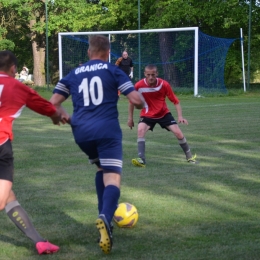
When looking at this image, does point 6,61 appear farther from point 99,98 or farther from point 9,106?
point 99,98

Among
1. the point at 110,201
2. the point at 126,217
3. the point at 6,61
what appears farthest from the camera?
the point at 126,217

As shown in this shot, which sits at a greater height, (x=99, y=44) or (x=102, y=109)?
(x=99, y=44)

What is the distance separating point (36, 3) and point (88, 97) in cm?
3680

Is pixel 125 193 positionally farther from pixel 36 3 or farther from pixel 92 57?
pixel 36 3

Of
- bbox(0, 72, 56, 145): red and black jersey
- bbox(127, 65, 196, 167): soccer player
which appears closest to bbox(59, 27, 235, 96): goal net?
bbox(127, 65, 196, 167): soccer player

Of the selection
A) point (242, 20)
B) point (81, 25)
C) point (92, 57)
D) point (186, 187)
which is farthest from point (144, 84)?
point (81, 25)

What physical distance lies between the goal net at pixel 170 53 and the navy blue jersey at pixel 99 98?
2189 centimetres

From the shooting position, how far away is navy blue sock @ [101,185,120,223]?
5.09 metres

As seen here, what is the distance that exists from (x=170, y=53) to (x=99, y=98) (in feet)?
80.3

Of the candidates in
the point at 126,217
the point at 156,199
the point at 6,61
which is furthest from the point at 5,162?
the point at 156,199

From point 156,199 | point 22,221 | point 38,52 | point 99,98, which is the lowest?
point 156,199

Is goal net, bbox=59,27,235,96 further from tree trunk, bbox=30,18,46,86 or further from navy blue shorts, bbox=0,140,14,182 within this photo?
navy blue shorts, bbox=0,140,14,182

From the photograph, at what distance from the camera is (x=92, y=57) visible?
17.7ft

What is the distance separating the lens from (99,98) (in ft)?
17.2
